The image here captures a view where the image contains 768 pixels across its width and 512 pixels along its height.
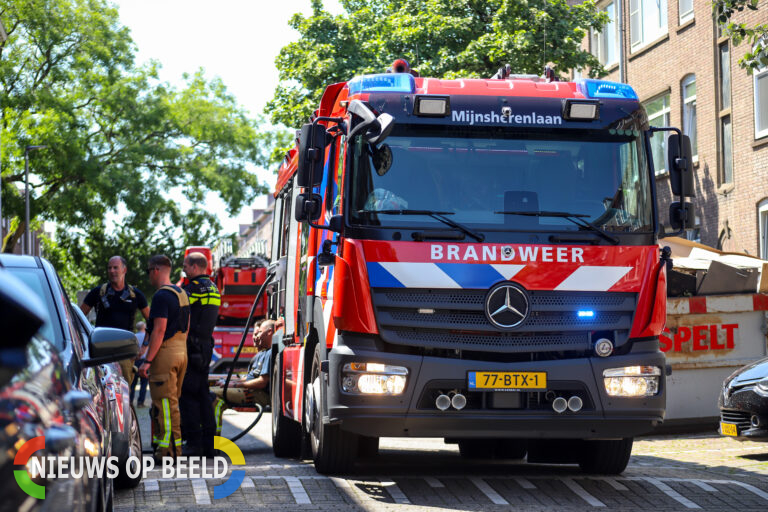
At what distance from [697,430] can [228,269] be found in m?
15.3

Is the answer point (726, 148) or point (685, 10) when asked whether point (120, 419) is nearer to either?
point (726, 148)

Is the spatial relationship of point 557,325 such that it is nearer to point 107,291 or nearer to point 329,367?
point 329,367

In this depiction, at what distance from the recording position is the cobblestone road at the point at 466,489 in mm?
7664

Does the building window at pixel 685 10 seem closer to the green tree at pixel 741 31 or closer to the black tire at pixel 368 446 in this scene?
the green tree at pixel 741 31

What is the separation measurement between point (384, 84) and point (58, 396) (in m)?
5.41

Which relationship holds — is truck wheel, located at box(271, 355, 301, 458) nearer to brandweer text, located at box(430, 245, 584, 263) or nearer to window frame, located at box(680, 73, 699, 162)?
brandweer text, located at box(430, 245, 584, 263)


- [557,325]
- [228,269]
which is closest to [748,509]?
[557,325]

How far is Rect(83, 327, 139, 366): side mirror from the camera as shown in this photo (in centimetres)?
509

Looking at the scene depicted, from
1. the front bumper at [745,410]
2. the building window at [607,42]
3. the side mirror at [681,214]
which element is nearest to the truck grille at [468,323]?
the side mirror at [681,214]

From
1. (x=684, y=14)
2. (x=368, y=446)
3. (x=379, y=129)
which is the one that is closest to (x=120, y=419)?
(x=379, y=129)

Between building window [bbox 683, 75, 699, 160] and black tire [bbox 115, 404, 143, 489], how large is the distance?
20951 millimetres

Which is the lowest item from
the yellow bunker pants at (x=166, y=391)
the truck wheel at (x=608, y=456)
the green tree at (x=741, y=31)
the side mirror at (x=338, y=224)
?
the truck wheel at (x=608, y=456)

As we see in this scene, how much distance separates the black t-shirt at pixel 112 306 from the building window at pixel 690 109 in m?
18.4

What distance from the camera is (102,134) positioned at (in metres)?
41.7
